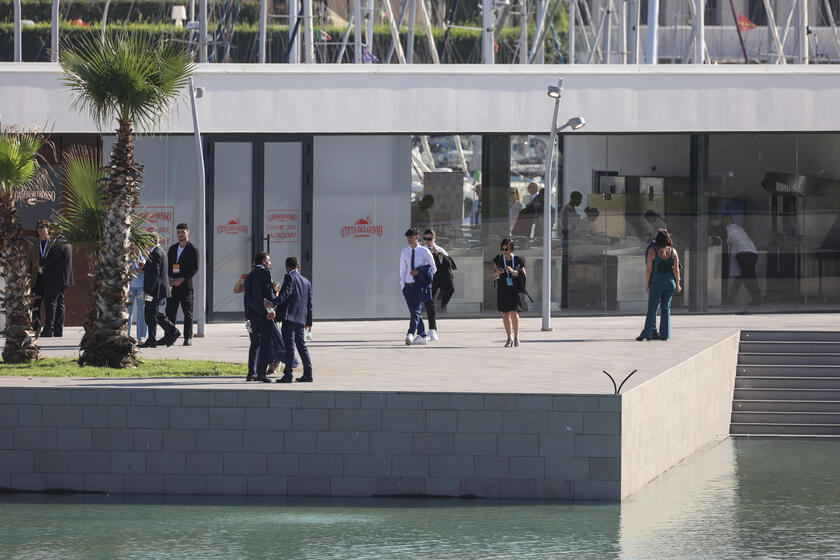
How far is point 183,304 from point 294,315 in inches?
206

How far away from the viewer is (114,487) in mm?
13266

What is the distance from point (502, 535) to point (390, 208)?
12.9 meters

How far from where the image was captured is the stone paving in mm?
14070

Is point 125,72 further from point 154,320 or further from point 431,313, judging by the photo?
point 431,313

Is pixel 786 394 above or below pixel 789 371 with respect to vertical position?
below

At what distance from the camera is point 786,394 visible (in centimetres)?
1836

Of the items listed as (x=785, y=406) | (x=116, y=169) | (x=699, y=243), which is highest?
(x=116, y=169)

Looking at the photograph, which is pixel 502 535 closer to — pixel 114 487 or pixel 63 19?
pixel 114 487

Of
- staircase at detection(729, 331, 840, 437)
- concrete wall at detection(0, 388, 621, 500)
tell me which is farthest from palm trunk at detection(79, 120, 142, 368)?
staircase at detection(729, 331, 840, 437)

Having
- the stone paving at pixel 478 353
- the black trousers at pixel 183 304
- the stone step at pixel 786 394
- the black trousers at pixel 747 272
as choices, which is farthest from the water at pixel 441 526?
the black trousers at pixel 747 272

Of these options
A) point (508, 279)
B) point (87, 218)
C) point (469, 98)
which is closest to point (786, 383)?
point (508, 279)

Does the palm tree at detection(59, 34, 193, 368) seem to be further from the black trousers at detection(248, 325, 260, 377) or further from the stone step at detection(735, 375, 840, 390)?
the stone step at detection(735, 375, 840, 390)

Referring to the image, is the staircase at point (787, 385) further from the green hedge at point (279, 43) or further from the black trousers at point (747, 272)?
the green hedge at point (279, 43)

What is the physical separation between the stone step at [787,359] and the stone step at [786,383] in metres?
0.48
